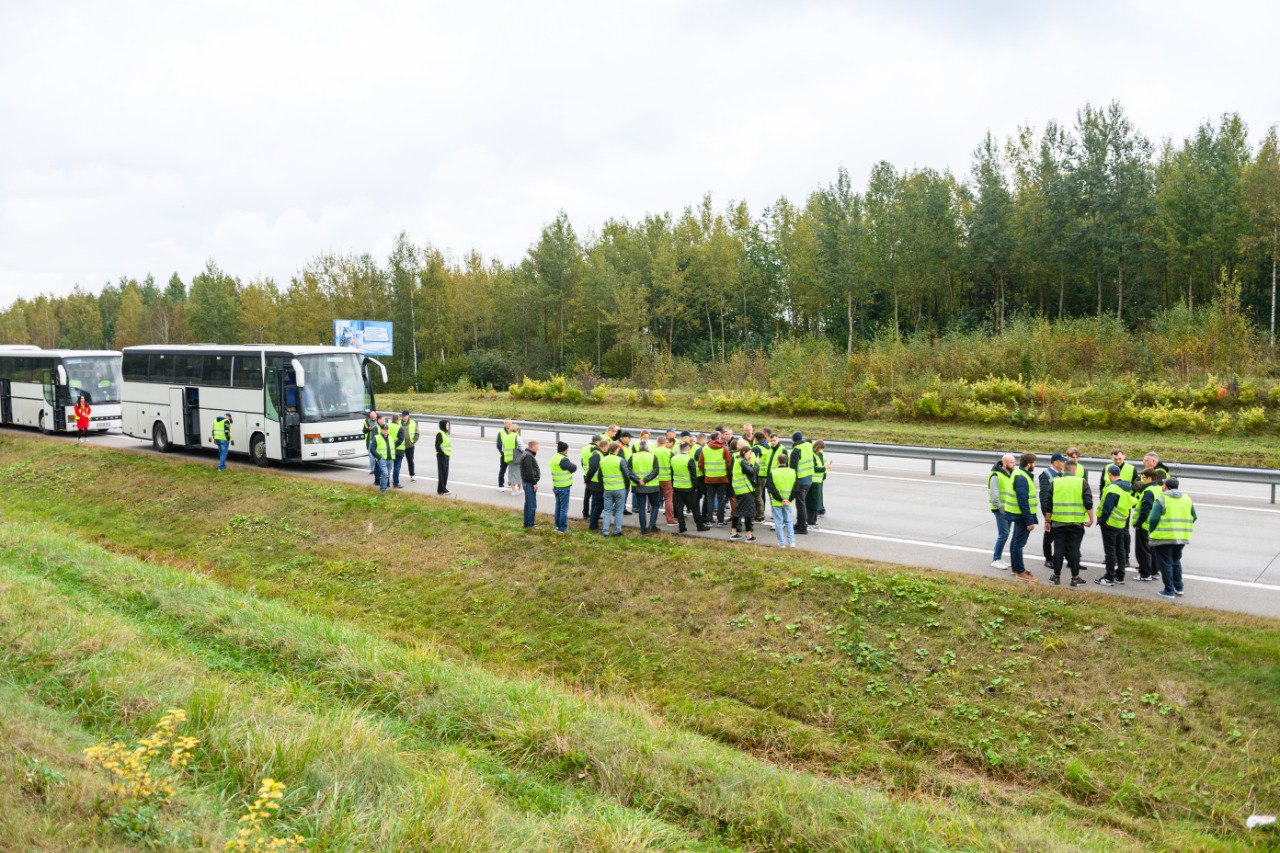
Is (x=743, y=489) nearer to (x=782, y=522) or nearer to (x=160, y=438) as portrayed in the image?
(x=782, y=522)

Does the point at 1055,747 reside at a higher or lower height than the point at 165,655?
lower

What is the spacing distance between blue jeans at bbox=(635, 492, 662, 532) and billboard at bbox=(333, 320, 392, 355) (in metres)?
45.5

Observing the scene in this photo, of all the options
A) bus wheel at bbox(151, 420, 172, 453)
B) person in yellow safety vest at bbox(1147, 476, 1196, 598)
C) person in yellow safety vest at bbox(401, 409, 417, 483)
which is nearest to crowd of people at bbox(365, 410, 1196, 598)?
person in yellow safety vest at bbox(1147, 476, 1196, 598)

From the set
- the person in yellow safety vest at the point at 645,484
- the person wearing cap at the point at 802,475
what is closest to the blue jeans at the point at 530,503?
the person in yellow safety vest at the point at 645,484

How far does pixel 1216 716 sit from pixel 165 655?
10.5m

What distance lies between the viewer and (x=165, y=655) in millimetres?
9266

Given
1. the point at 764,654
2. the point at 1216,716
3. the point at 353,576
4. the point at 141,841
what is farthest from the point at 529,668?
the point at 1216,716

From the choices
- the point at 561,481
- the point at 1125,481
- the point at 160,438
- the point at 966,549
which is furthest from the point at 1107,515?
the point at 160,438

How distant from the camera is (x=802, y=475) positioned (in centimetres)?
1441

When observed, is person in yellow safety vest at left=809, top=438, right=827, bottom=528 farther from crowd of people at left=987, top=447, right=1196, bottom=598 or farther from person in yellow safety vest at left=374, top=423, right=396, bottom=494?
person in yellow safety vest at left=374, top=423, right=396, bottom=494

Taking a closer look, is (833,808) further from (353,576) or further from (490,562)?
(353,576)

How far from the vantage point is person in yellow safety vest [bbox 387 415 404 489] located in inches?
774

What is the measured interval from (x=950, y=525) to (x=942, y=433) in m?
13.2

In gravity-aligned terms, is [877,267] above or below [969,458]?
above
